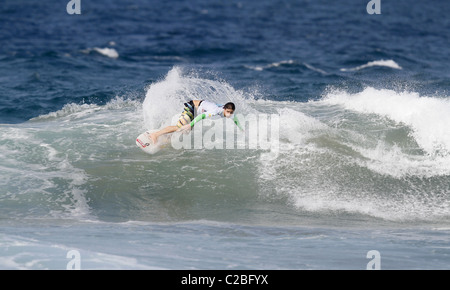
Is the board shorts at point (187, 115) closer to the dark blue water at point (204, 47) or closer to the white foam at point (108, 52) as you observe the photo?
the dark blue water at point (204, 47)


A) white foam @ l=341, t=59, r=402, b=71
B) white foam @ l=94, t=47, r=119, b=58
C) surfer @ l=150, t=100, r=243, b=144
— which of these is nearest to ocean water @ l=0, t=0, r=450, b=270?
white foam @ l=341, t=59, r=402, b=71

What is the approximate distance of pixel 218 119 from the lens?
14336 millimetres

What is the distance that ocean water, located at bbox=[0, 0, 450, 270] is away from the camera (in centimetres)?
809

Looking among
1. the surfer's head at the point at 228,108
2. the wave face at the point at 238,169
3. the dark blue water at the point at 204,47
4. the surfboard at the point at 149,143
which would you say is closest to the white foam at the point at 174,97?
the wave face at the point at 238,169

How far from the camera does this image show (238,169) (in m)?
11.9

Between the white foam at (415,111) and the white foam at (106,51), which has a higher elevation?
the white foam at (106,51)

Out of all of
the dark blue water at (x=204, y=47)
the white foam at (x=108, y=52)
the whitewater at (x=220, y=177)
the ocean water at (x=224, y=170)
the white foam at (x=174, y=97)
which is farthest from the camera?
the white foam at (x=108, y=52)

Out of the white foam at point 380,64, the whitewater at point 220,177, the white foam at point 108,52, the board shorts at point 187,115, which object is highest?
the white foam at point 108,52

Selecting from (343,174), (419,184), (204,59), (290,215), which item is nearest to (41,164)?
(290,215)

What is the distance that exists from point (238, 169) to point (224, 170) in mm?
278

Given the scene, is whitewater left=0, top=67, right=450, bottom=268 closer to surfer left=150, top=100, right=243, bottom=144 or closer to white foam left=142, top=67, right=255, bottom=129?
white foam left=142, top=67, right=255, bottom=129

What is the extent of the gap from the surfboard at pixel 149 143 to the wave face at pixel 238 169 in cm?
16

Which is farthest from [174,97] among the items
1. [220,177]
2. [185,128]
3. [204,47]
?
[204,47]

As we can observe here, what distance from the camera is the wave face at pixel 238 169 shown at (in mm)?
10227
